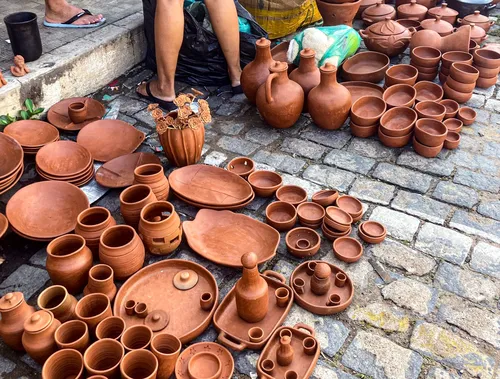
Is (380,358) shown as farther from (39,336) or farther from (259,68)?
(259,68)

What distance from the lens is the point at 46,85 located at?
3.75m

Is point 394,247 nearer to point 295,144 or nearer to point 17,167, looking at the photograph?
point 295,144

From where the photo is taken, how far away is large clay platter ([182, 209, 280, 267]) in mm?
2756

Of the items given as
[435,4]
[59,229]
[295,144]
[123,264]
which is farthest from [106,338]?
[435,4]

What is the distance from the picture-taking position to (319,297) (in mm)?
2512

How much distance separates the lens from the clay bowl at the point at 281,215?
2.90 metres

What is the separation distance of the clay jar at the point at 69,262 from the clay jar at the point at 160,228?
1.05 feet

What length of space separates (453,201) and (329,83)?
4.01 feet

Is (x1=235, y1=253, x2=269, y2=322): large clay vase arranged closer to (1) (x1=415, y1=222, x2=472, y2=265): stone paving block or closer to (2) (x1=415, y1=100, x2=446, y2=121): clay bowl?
(1) (x1=415, y1=222, x2=472, y2=265): stone paving block

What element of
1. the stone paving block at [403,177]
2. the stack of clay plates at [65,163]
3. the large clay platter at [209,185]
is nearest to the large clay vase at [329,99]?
the stone paving block at [403,177]

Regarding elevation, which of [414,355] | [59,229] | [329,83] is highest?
[329,83]

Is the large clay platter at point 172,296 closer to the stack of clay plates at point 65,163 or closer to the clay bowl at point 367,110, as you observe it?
Answer: the stack of clay plates at point 65,163

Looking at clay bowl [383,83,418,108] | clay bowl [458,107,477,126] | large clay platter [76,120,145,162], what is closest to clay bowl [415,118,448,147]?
clay bowl [383,83,418,108]

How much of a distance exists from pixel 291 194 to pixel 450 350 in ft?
4.38
